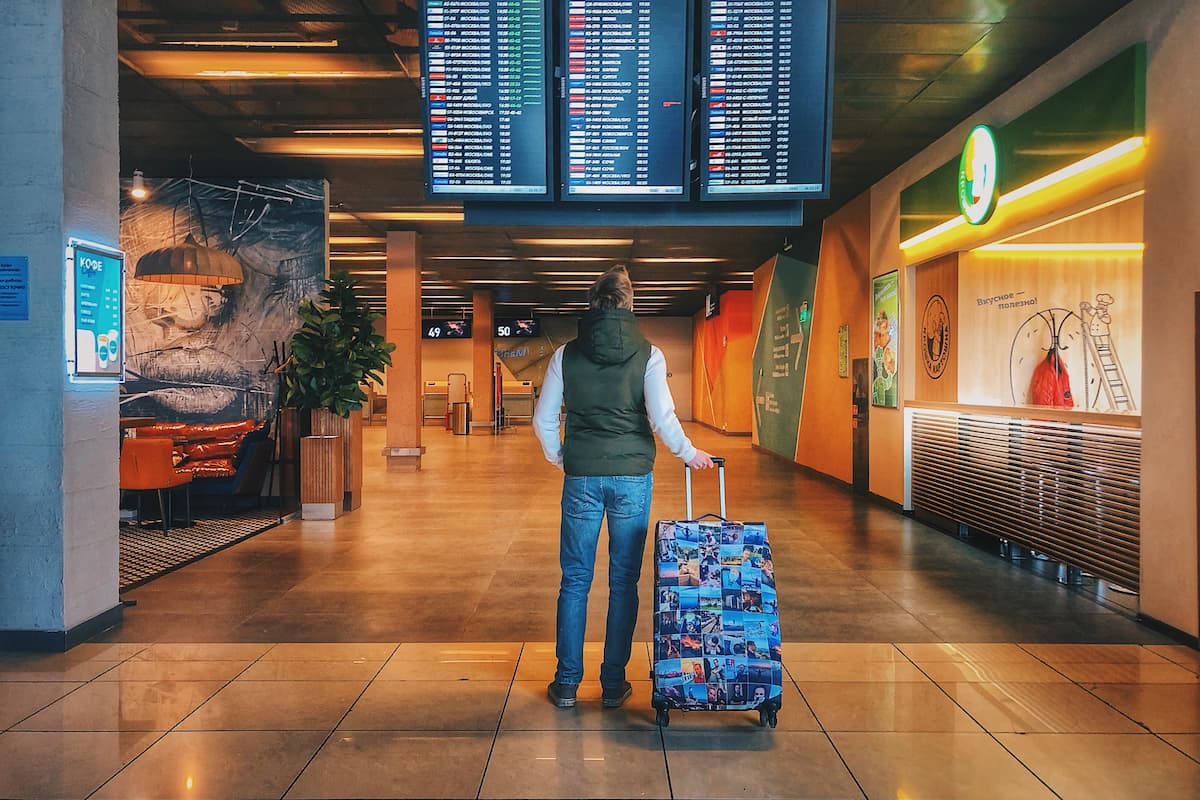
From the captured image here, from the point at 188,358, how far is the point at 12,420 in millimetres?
5049

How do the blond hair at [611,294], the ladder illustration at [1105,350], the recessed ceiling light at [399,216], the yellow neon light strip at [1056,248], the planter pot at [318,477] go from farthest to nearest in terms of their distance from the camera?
the recessed ceiling light at [399,216] < the planter pot at [318,477] < the ladder illustration at [1105,350] < the yellow neon light strip at [1056,248] < the blond hair at [611,294]

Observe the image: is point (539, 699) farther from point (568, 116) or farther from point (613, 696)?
point (568, 116)

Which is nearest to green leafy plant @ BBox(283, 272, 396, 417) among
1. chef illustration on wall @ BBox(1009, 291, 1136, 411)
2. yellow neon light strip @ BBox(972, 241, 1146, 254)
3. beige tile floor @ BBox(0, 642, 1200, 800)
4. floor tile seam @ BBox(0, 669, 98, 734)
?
beige tile floor @ BBox(0, 642, 1200, 800)

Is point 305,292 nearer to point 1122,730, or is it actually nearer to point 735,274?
point 1122,730

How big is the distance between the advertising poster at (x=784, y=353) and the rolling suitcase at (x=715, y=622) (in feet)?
29.8

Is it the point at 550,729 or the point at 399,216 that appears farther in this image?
the point at 399,216

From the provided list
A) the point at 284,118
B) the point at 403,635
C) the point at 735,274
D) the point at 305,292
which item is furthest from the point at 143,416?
the point at 735,274

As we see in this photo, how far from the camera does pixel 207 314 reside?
28.4ft

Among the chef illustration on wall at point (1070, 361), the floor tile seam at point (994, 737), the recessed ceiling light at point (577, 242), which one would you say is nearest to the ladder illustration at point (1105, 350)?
the chef illustration on wall at point (1070, 361)

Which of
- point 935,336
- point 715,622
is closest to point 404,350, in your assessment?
point 935,336

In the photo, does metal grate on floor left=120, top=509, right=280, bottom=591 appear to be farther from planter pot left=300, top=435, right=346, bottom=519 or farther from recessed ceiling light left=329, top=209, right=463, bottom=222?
recessed ceiling light left=329, top=209, right=463, bottom=222

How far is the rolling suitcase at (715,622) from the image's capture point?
2.87m

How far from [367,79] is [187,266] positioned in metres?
2.56

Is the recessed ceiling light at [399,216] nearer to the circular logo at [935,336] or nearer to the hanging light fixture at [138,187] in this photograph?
the hanging light fixture at [138,187]
